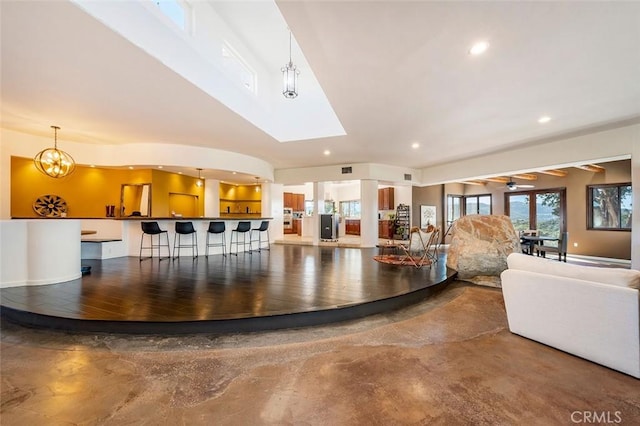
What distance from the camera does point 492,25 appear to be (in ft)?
8.41

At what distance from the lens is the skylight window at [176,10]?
3.56 m

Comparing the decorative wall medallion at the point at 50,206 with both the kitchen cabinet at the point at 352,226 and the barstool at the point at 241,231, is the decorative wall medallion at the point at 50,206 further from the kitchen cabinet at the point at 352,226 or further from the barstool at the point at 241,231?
the kitchen cabinet at the point at 352,226

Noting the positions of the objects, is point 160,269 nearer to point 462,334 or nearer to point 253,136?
point 253,136

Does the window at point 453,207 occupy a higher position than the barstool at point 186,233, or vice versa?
the window at point 453,207

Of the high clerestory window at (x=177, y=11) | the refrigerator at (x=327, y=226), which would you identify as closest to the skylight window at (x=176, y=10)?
the high clerestory window at (x=177, y=11)

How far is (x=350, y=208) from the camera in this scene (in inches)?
557

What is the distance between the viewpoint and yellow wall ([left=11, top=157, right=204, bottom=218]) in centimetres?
620

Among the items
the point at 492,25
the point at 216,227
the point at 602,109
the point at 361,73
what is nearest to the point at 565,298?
the point at 492,25

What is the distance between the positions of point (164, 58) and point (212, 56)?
61.4 inches

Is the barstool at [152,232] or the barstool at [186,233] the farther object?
the barstool at [186,233]

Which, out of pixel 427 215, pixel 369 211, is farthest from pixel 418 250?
pixel 427 215

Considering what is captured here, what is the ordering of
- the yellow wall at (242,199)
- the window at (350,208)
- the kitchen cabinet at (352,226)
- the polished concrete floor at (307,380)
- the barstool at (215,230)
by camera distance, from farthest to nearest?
the window at (350,208) < the kitchen cabinet at (352,226) < the yellow wall at (242,199) < the barstool at (215,230) < the polished concrete floor at (307,380)

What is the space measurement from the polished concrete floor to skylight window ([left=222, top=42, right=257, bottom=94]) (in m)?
4.63

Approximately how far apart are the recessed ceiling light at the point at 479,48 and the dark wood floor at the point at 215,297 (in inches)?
120
